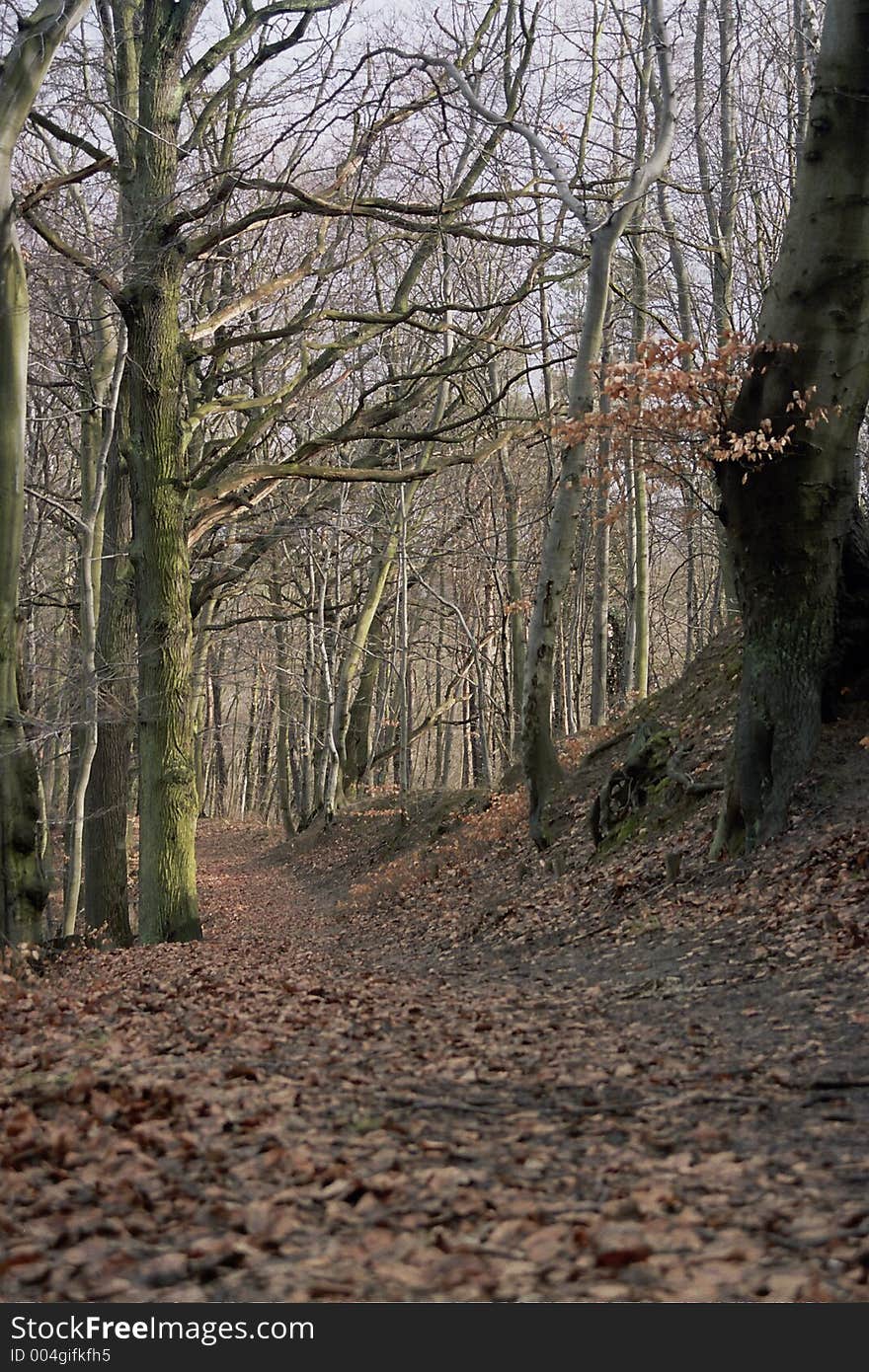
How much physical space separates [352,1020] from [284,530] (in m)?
10.2

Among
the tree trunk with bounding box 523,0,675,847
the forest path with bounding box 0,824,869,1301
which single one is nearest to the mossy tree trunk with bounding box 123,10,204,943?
the tree trunk with bounding box 523,0,675,847

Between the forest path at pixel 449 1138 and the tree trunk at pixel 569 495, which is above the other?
the tree trunk at pixel 569 495

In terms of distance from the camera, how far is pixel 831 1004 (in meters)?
6.34

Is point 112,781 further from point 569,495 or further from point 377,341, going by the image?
point 377,341

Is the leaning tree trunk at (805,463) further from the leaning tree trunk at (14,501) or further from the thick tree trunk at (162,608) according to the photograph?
the leaning tree trunk at (14,501)

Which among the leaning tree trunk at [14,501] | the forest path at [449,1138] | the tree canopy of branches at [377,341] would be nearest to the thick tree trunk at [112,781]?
the tree canopy of branches at [377,341]

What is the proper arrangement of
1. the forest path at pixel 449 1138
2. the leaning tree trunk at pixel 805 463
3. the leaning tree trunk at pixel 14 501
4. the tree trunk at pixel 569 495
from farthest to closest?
the tree trunk at pixel 569 495 → the leaning tree trunk at pixel 14 501 → the leaning tree trunk at pixel 805 463 → the forest path at pixel 449 1138

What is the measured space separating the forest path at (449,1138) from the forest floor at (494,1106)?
0.05 ft

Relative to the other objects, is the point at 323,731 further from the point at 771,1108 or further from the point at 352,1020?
the point at 771,1108

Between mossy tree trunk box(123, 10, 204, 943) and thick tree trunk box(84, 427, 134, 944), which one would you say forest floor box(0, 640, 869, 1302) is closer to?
mossy tree trunk box(123, 10, 204, 943)

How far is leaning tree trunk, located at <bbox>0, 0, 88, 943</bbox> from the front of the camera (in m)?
10.3

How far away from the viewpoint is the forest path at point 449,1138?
11.2 ft

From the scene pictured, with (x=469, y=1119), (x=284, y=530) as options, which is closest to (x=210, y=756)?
(x=284, y=530)

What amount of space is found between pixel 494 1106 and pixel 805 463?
6.50m
